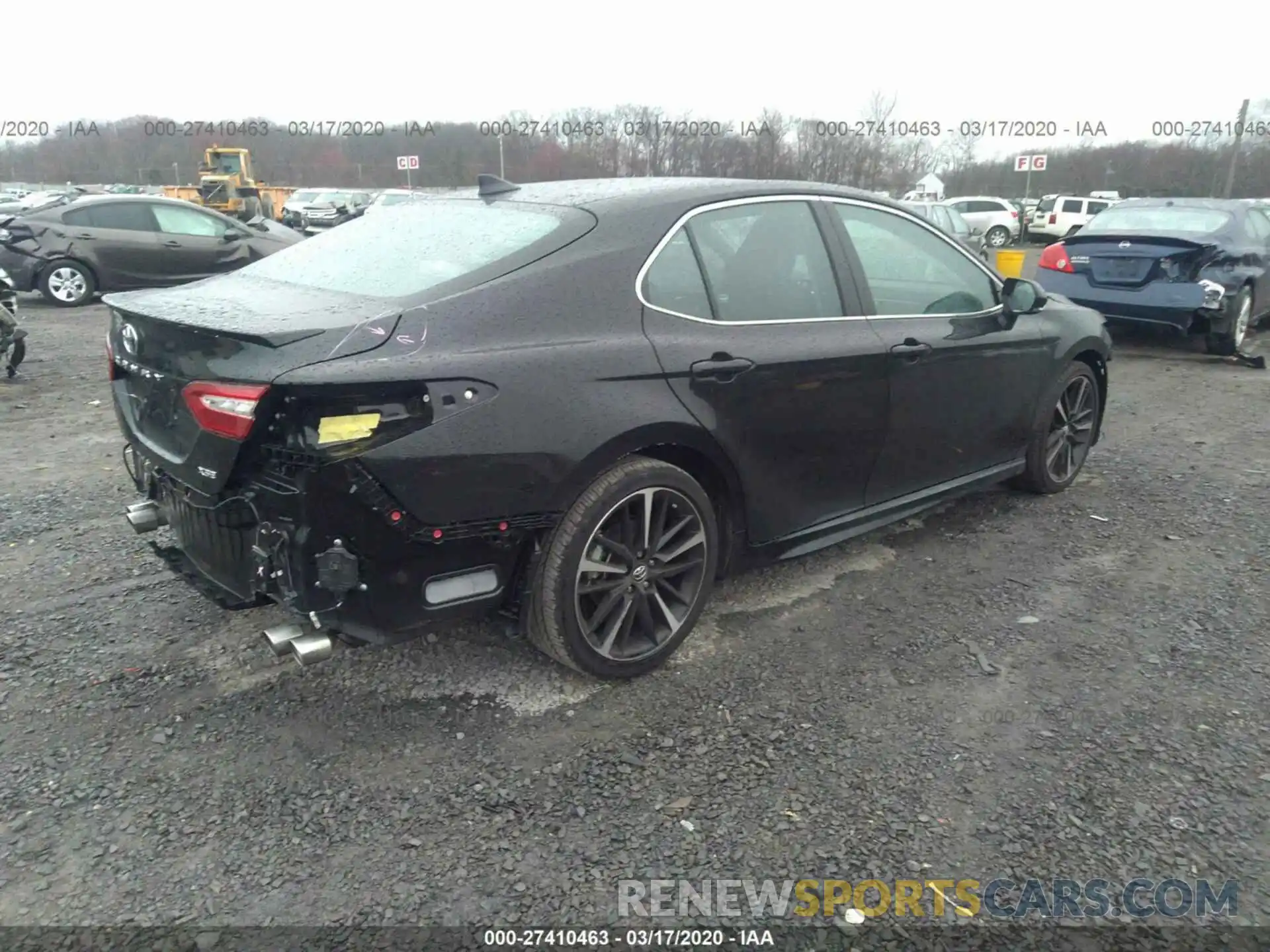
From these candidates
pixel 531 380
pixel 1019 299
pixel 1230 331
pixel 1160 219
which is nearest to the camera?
pixel 531 380

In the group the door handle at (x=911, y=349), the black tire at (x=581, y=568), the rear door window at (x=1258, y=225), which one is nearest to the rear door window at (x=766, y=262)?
the door handle at (x=911, y=349)

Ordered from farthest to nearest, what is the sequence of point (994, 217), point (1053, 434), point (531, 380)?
point (994, 217) < point (1053, 434) < point (531, 380)

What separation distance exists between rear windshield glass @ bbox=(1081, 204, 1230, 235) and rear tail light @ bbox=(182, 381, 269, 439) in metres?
9.40

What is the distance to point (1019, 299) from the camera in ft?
14.1

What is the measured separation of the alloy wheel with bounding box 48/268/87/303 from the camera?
12211mm

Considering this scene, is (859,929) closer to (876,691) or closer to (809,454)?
(876,691)

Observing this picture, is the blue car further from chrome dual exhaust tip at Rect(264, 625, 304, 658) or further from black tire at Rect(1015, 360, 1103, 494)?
chrome dual exhaust tip at Rect(264, 625, 304, 658)

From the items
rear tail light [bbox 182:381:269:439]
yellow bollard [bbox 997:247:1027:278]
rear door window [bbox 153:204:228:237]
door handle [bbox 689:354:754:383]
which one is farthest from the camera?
rear door window [bbox 153:204:228:237]

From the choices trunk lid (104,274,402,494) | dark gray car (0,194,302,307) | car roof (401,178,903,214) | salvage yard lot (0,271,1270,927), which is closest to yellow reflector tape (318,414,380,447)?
trunk lid (104,274,402,494)

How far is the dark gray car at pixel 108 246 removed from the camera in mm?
12086

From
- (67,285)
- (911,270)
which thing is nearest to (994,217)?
(67,285)

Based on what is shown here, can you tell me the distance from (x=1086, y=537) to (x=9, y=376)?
8389mm

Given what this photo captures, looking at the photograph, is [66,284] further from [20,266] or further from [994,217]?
[994,217]

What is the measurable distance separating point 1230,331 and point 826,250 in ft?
24.1
